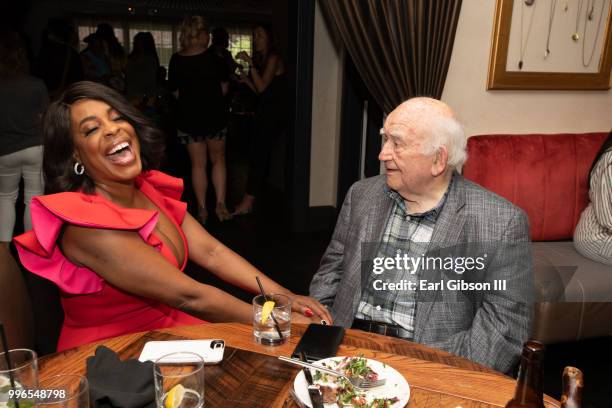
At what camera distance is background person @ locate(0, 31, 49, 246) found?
11.5 feet

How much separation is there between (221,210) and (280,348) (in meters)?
3.70

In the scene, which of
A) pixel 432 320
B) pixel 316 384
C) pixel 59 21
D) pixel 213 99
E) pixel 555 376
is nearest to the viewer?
pixel 316 384

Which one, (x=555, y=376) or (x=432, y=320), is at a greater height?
(x=432, y=320)

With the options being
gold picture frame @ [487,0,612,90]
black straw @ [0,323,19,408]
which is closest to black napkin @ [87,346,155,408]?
black straw @ [0,323,19,408]

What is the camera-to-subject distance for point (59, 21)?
13.7ft

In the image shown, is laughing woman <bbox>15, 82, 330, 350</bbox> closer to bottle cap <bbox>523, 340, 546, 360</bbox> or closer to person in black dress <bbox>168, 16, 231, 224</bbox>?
bottle cap <bbox>523, 340, 546, 360</bbox>

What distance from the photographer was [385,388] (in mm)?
1105

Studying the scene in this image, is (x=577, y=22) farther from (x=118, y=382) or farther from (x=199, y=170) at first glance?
(x=118, y=382)

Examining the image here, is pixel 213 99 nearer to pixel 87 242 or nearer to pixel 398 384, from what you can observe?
pixel 87 242

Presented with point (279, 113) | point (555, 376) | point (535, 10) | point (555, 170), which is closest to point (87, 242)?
point (555, 376)

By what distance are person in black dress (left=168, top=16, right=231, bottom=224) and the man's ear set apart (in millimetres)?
3114

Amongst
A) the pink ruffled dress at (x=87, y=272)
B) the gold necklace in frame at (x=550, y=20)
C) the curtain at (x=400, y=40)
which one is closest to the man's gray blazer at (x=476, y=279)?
the pink ruffled dress at (x=87, y=272)

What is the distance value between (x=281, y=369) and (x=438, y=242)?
2.54ft

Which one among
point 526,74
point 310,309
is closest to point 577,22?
point 526,74
